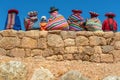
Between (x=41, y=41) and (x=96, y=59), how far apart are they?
73.3 inches

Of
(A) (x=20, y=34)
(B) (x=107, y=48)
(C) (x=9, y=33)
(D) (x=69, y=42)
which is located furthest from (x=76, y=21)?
(C) (x=9, y=33)

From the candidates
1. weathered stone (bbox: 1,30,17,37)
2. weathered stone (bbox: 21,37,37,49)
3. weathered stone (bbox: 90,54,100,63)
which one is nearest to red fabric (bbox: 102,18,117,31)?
weathered stone (bbox: 90,54,100,63)

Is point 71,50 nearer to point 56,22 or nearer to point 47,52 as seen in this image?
point 47,52

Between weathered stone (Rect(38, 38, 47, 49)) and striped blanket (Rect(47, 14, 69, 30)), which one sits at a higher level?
striped blanket (Rect(47, 14, 69, 30))

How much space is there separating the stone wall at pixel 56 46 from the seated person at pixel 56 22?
0.75 feet

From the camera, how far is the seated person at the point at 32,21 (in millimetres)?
12969

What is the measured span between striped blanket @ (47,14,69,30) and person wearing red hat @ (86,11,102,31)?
0.73 meters

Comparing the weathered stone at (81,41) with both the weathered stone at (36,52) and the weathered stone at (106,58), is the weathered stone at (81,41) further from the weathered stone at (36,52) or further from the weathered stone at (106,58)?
the weathered stone at (36,52)

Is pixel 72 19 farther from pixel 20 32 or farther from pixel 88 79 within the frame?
pixel 88 79

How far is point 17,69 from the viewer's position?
32.7 ft

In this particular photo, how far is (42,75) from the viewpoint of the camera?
32.1 ft

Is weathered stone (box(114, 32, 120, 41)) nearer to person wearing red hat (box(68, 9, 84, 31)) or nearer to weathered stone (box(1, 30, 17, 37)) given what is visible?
person wearing red hat (box(68, 9, 84, 31))

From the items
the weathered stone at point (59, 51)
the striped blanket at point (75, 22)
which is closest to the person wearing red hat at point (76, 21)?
the striped blanket at point (75, 22)

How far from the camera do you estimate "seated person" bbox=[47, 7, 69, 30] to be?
12891 mm
